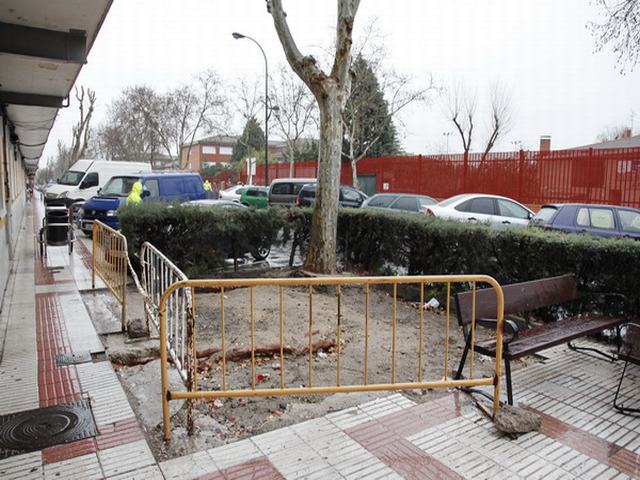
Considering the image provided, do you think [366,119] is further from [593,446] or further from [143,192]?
[593,446]

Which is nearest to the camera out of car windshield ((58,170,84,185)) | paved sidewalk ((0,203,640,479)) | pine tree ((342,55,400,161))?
paved sidewalk ((0,203,640,479))

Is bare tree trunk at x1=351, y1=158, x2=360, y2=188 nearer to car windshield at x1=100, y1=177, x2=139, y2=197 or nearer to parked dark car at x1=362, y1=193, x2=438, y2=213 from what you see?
parked dark car at x1=362, y1=193, x2=438, y2=213

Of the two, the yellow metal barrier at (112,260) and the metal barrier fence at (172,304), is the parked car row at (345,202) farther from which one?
the metal barrier fence at (172,304)

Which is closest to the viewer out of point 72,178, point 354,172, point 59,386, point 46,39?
point 59,386

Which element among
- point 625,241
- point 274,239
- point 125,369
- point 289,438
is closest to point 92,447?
point 289,438

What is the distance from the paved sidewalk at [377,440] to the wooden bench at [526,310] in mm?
424

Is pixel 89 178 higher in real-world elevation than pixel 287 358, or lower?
higher

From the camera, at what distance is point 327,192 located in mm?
9367

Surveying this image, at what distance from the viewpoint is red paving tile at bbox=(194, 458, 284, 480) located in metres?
3.07

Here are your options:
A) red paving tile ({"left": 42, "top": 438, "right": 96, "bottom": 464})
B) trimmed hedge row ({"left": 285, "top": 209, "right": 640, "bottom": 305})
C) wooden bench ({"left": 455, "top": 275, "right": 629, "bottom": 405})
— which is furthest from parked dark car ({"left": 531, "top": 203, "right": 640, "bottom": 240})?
red paving tile ({"left": 42, "top": 438, "right": 96, "bottom": 464})

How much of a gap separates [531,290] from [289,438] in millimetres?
3058

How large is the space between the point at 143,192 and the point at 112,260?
28.9 ft

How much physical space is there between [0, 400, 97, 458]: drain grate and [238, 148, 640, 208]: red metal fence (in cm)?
1599

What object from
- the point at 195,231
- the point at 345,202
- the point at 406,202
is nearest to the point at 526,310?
the point at 195,231
